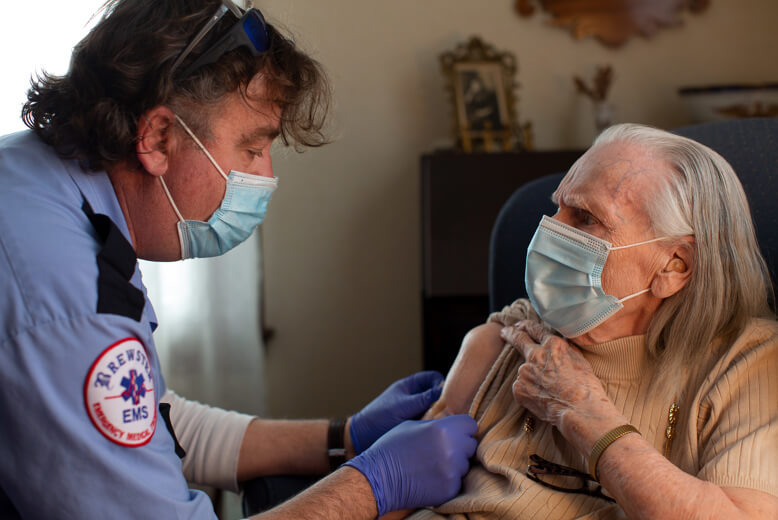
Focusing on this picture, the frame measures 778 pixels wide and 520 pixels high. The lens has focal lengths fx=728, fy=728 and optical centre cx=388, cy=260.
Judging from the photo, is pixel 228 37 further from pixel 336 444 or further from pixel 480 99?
pixel 480 99

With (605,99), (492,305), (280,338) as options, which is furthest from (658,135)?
(280,338)

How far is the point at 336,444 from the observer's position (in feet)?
5.47

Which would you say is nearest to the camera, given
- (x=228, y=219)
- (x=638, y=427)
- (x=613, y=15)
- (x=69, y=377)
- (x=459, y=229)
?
(x=69, y=377)

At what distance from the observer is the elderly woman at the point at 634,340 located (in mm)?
1143

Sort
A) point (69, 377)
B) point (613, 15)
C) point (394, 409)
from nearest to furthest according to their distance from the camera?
point (69, 377), point (394, 409), point (613, 15)

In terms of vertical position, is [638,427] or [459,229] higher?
[459,229]

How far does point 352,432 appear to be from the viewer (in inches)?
65.4

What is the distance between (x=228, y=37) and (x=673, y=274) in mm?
844

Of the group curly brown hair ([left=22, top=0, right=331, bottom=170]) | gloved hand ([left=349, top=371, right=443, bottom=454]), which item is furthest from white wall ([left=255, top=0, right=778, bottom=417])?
curly brown hair ([left=22, top=0, right=331, bottom=170])

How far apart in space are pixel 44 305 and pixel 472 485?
0.80 metres

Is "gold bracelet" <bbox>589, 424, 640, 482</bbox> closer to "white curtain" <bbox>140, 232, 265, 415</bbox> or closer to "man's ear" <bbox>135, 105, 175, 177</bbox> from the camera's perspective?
"man's ear" <bbox>135, 105, 175, 177</bbox>

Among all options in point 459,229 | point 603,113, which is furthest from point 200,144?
point 603,113

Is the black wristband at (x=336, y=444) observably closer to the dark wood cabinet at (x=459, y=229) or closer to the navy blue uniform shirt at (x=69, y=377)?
the navy blue uniform shirt at (x=69, y=377)

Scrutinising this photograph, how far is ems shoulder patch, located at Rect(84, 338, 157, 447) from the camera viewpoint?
Answer: 97 cm
